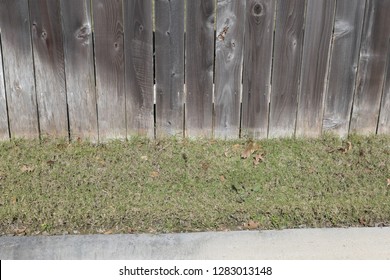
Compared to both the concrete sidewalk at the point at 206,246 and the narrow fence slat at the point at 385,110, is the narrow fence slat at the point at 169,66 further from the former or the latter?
the narrow fence slat at the point at 385,110

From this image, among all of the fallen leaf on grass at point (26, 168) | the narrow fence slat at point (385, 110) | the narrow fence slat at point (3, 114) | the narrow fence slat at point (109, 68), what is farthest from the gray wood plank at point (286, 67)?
the narrow fence slat at point (3, 114)

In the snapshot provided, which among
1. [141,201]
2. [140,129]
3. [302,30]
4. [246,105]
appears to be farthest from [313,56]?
[141,201]

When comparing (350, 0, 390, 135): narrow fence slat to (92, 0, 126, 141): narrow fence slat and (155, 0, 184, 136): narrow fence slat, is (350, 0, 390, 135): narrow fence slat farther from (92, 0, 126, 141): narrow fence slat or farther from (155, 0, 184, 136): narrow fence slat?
(92, 0, 126, 141): narrow fence slat

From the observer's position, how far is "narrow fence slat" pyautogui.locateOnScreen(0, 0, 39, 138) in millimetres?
4805

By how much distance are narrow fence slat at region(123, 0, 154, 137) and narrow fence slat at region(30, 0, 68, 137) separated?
0.51 m

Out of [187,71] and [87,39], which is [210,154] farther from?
[87,39]

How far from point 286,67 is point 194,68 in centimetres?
72

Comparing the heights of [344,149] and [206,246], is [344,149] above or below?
above

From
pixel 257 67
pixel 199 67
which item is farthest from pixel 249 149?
pixel 199 67

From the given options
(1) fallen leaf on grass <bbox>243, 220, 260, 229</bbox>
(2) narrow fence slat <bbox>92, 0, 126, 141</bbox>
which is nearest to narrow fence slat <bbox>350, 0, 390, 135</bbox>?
(1) fallen leaf on grass <bbox>243, 220, 260, 229</bbox>

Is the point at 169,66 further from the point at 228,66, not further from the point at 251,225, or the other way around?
the point at 251,225

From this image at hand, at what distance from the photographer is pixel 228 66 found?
4965 mm

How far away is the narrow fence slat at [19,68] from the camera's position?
4.80 m

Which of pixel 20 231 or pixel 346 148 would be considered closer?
pixel 20 231
